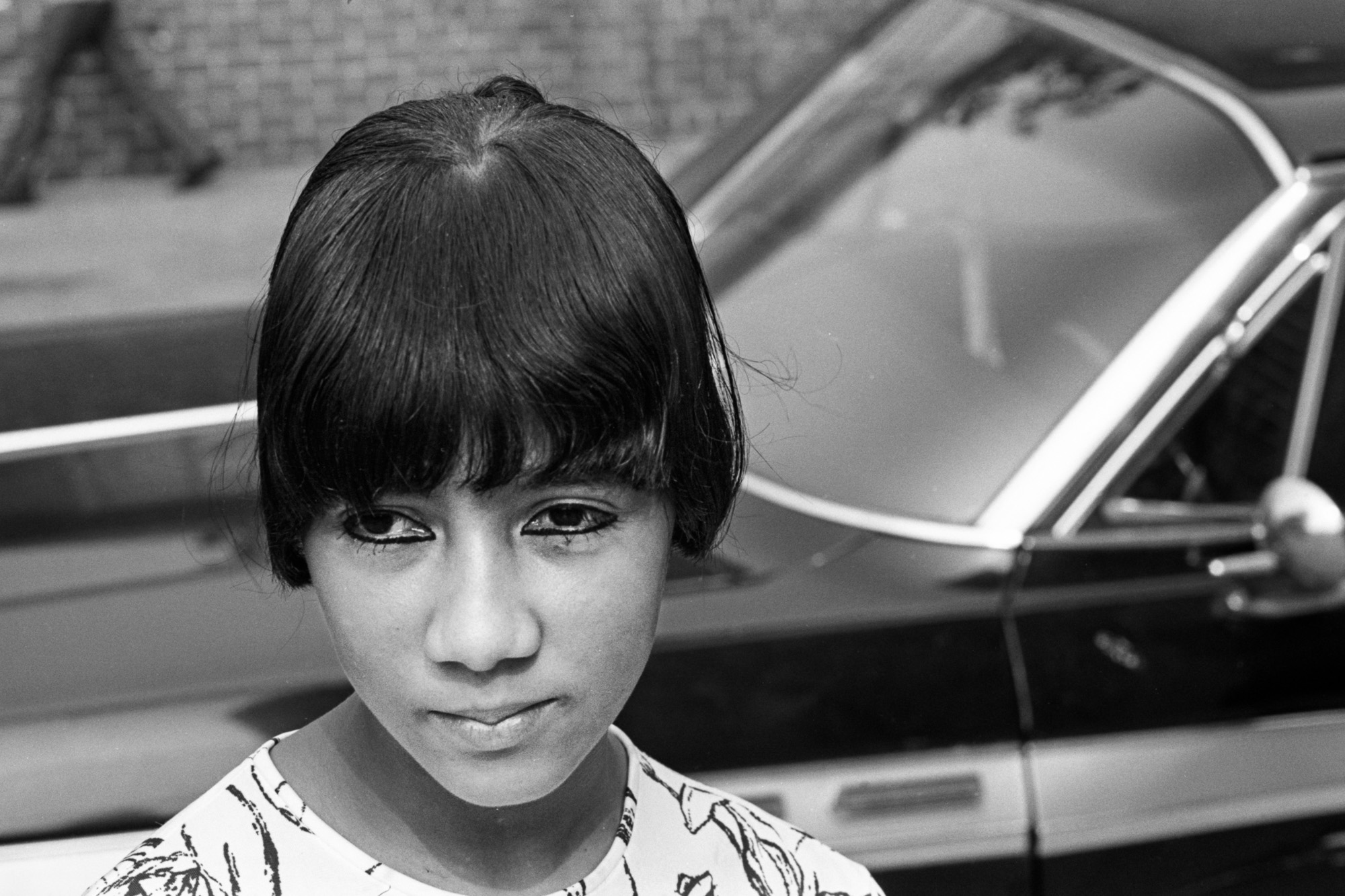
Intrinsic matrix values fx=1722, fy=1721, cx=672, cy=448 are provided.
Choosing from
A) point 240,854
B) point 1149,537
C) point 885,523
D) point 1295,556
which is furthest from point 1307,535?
point 240,854

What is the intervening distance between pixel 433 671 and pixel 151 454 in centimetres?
133

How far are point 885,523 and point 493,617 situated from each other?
1250 millimetres

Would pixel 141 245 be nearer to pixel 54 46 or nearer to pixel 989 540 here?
pixel 989 540

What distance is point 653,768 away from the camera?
128cm

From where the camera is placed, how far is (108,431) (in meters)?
2.26

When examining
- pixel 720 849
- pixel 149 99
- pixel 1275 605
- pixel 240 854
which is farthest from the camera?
pixel 149 99

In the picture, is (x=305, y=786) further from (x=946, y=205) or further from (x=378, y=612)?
(x=946, y=205)

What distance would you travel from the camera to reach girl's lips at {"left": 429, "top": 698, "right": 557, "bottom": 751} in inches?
40.6

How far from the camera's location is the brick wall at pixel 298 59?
8.59 meters

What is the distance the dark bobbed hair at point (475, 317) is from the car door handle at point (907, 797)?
939mm

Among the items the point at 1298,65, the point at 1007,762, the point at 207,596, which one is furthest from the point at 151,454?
the point at 1298,65

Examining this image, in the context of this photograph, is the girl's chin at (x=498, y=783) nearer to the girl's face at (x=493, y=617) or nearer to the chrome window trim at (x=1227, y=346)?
the girl's face at (x=493, y=617)

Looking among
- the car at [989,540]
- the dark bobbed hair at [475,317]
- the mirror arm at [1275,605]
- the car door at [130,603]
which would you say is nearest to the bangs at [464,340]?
the dark bobbed hair at [475,317]

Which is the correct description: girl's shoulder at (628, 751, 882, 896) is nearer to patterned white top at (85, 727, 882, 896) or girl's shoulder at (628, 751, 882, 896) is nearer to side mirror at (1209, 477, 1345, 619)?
patterned white top at (85, 727, 882, 896)
